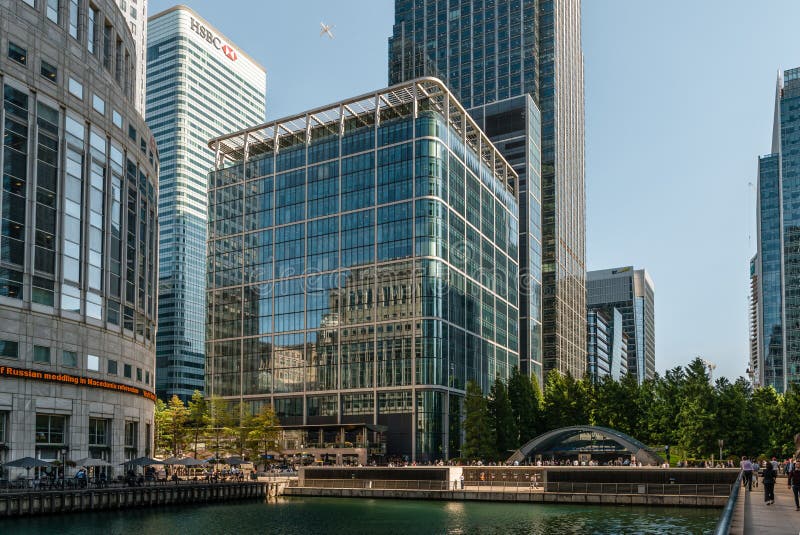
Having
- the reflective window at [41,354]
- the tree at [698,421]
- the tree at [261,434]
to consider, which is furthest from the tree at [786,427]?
the reflective window at [41,354]

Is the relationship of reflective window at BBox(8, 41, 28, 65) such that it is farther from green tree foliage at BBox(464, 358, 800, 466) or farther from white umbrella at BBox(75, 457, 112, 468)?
green tree foliage at BBox(464, 358, 800, 466)

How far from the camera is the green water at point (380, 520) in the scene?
6375 cm

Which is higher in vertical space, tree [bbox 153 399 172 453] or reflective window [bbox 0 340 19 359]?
reflective window [bbox 0 340 19 359]

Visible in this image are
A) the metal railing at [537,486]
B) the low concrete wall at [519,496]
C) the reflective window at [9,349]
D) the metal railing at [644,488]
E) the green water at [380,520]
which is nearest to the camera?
the green water at [380,520]

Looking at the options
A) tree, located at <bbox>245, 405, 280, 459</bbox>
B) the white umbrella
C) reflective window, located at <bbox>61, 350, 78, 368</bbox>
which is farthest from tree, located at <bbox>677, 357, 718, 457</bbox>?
reflective window, located at <bbox>61, 350, 78, 368</bbox>

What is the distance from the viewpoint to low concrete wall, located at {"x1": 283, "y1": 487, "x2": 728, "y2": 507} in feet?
271

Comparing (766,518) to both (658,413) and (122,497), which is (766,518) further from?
(658,413)

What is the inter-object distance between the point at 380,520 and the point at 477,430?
53484 mm

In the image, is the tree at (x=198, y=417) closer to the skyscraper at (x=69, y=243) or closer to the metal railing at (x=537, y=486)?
the skyscraper at (x=69, y=243)

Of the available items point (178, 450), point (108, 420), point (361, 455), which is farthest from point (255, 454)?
point (108, 420)

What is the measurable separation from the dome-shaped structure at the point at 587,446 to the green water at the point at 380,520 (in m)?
25.6

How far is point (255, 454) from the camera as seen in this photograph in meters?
129

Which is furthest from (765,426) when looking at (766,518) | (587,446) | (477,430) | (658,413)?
(766,518)

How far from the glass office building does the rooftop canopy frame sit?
42 centimetres
